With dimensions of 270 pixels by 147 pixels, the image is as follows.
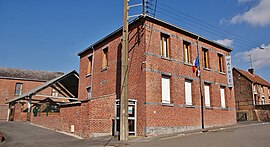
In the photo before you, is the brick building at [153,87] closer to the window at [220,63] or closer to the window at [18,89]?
the window at [220,63]

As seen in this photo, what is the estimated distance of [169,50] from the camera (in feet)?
53.2

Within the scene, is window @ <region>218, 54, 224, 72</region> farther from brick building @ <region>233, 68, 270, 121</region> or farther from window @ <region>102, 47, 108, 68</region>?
brick building @ <region>233, 68, 270, 121</region>

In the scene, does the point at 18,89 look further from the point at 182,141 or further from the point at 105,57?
the point at 182,141

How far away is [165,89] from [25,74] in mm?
31655

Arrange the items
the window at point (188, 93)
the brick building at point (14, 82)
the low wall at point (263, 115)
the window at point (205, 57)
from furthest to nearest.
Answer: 1. the brick building at point (14, 82)
2. the low wall at point (263, 115)
3. the window at point (205, 57)
4. the window at point (188, 93)

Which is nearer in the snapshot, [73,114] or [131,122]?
[131,122]

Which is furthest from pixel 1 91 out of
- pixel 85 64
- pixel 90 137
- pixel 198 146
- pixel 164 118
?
pixel 198 146

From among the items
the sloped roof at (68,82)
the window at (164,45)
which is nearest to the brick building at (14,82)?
the sloped roof at (68,82)

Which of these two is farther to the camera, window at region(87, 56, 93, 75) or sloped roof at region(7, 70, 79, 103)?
sloped roof at region(7, 70, 79, 103)

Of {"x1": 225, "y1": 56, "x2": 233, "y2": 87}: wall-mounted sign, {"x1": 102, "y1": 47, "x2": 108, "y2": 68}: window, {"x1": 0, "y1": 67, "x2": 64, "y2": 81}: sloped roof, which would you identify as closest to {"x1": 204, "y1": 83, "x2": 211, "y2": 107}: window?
{"x1": 225, "y1": 56, "x2": 233, "y2": 87}: wall-mounted sign

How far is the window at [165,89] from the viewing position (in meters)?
15.0

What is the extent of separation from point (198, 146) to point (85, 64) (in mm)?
14705

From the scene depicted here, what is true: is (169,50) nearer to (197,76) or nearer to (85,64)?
(197,76)

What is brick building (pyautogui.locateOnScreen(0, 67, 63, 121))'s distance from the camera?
116ft
